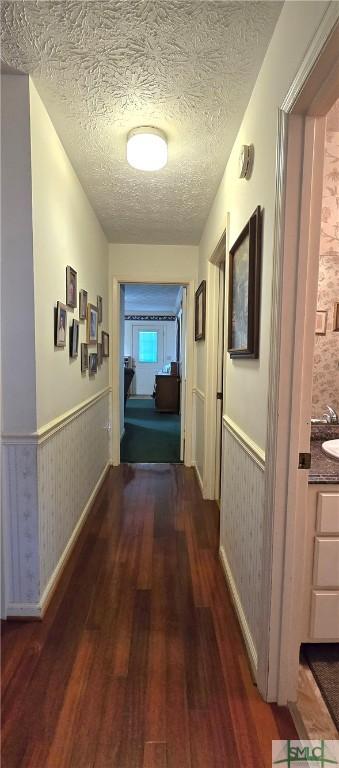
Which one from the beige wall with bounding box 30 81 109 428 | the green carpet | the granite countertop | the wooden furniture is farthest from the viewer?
the wooden furniture

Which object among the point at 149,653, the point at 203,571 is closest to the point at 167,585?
the point at 203,571

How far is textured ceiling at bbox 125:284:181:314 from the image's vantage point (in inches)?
232

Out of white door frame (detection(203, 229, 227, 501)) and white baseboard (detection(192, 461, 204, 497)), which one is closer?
white door frame (detection(203, 229, 227, 501))

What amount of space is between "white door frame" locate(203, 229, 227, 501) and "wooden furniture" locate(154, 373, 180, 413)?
3.92 m

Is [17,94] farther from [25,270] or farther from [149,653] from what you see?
[149,653]

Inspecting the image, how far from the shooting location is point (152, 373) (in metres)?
9.59

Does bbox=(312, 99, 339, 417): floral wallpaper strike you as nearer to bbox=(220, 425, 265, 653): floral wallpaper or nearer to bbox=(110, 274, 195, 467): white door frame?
bbox=(220, 425, 265, 653): floral wallpaper

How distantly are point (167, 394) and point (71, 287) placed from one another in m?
4.94

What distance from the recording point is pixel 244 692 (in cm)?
131

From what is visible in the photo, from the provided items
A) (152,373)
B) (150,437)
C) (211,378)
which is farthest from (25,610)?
(152,373)

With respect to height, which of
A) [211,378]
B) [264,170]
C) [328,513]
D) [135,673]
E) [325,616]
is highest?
[264,170]

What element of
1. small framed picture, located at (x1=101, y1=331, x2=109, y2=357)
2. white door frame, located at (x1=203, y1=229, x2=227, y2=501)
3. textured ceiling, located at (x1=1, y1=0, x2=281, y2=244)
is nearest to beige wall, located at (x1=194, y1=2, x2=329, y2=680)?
textured ceiling, located at (x1=1, y1=0, x2=281, y2=244)

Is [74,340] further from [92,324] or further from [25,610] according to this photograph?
[25,610]

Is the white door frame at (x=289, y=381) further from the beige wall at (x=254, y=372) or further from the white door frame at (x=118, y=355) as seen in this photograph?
the white door frame at (x=118, y=355)
